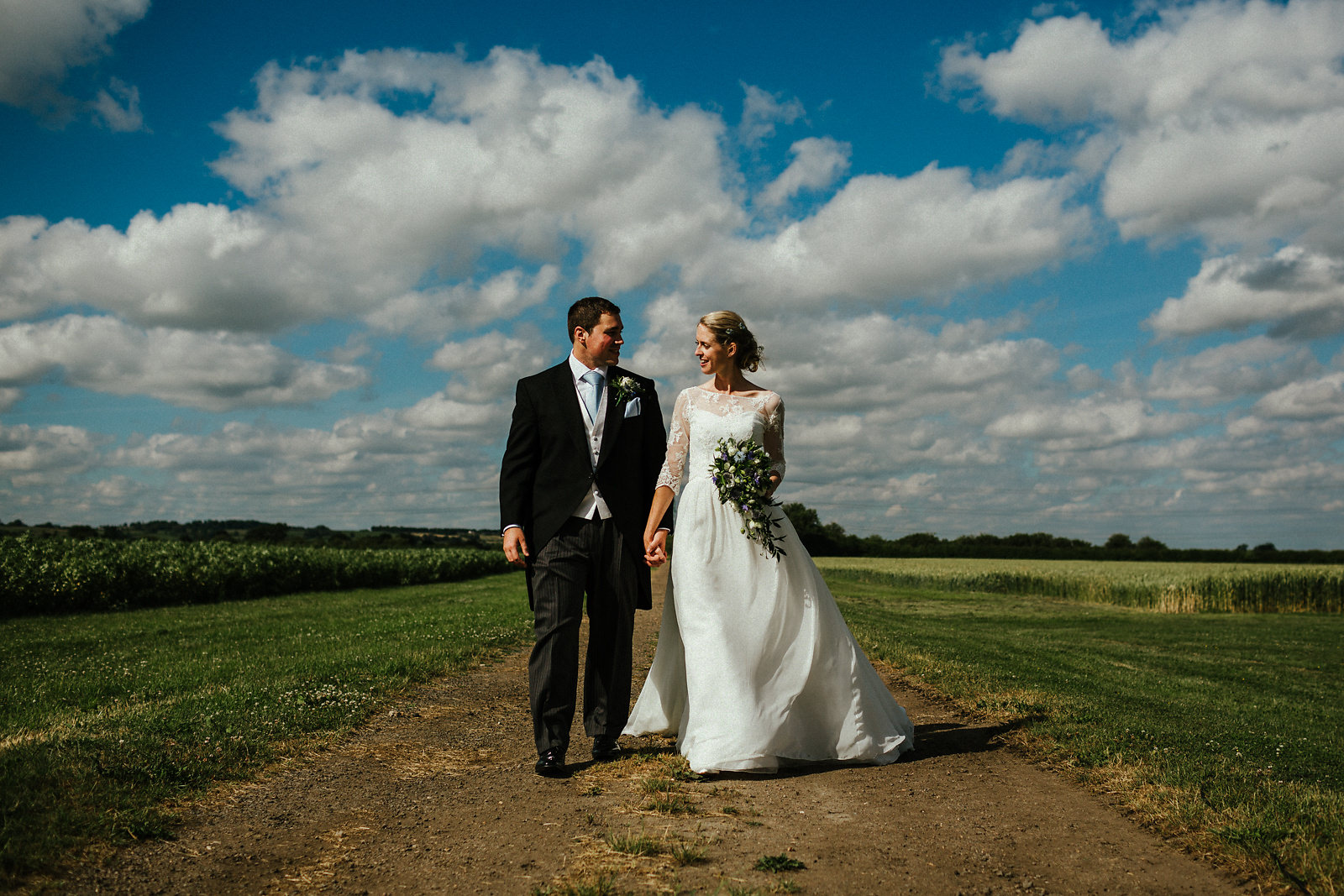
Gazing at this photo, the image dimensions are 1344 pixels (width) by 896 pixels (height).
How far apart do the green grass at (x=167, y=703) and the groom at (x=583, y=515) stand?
1821 millimetres

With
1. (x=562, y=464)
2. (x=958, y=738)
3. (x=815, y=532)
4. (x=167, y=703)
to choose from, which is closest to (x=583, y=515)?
(x=562, y=464)

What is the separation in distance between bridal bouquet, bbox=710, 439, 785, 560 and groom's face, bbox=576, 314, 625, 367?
0.92 metres

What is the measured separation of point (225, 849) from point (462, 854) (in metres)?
1.01

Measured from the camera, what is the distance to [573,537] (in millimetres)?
4781

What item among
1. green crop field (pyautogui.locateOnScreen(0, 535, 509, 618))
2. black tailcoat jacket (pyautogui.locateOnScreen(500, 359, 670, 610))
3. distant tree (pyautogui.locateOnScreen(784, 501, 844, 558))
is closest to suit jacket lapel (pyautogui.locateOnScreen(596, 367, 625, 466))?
black tailcoat jacket (pyautogui.locateOnScreen(500, 359, 670, 610))

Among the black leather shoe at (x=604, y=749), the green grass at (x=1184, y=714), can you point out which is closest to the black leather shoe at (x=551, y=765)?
the black leather shoe at (x=604, y=749)

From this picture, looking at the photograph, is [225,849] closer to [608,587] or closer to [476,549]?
[608,587]

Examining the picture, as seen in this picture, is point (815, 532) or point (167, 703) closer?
point (167, 703)

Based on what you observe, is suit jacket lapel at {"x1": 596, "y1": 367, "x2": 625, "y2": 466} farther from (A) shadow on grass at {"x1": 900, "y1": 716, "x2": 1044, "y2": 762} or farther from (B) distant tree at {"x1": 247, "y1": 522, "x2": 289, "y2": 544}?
(B) distant tree at {"x1": 247, "y1": 522, "x2": 289, "y2": 544}

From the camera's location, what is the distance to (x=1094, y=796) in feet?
13.7

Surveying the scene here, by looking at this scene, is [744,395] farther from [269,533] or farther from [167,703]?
[269,533]

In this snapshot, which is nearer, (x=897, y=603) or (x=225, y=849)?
(x=225, y=849)

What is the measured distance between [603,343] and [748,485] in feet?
4.24

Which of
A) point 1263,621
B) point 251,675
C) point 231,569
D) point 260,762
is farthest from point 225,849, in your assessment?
point 1263,621
